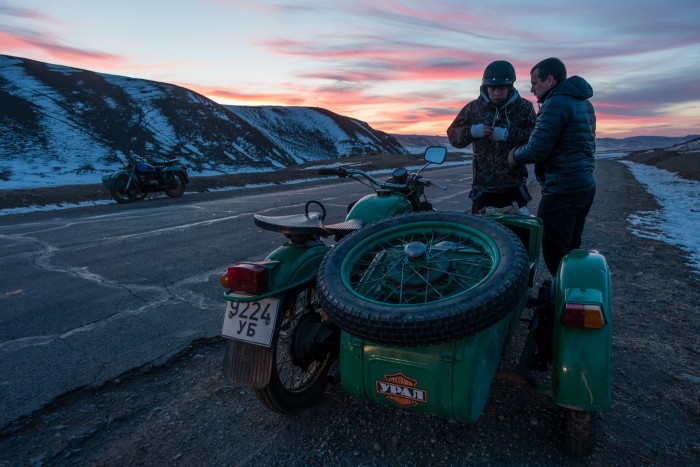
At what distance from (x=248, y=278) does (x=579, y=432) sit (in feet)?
6.02

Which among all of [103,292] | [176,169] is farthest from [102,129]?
[103,292]

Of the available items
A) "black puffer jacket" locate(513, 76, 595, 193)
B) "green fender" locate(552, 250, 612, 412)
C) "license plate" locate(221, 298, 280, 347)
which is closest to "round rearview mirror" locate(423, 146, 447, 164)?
"black puffer jacket" locate(513, 76, 595, 193)

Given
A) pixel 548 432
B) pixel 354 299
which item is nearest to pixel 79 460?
pixel 354 299

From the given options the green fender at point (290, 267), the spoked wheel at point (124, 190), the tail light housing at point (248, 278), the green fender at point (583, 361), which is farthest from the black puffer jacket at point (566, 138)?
the spoked wheel at point (124, 190)

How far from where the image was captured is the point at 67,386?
110 inches

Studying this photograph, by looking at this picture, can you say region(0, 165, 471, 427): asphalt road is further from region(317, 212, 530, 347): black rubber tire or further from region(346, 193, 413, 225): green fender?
region(317, 212, 530, 347): black rubber tire

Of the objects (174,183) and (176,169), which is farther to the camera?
(176,169)

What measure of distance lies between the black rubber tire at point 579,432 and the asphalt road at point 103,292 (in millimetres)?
2629

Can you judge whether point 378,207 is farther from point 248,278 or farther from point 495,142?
point 248,278

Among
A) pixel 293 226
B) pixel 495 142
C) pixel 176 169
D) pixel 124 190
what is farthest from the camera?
pixel 176 169

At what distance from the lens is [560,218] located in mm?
3260

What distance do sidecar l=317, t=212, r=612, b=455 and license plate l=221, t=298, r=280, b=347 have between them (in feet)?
1.23

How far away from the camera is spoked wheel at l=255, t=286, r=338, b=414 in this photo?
2357mm

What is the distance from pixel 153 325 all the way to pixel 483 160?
10.9ft
